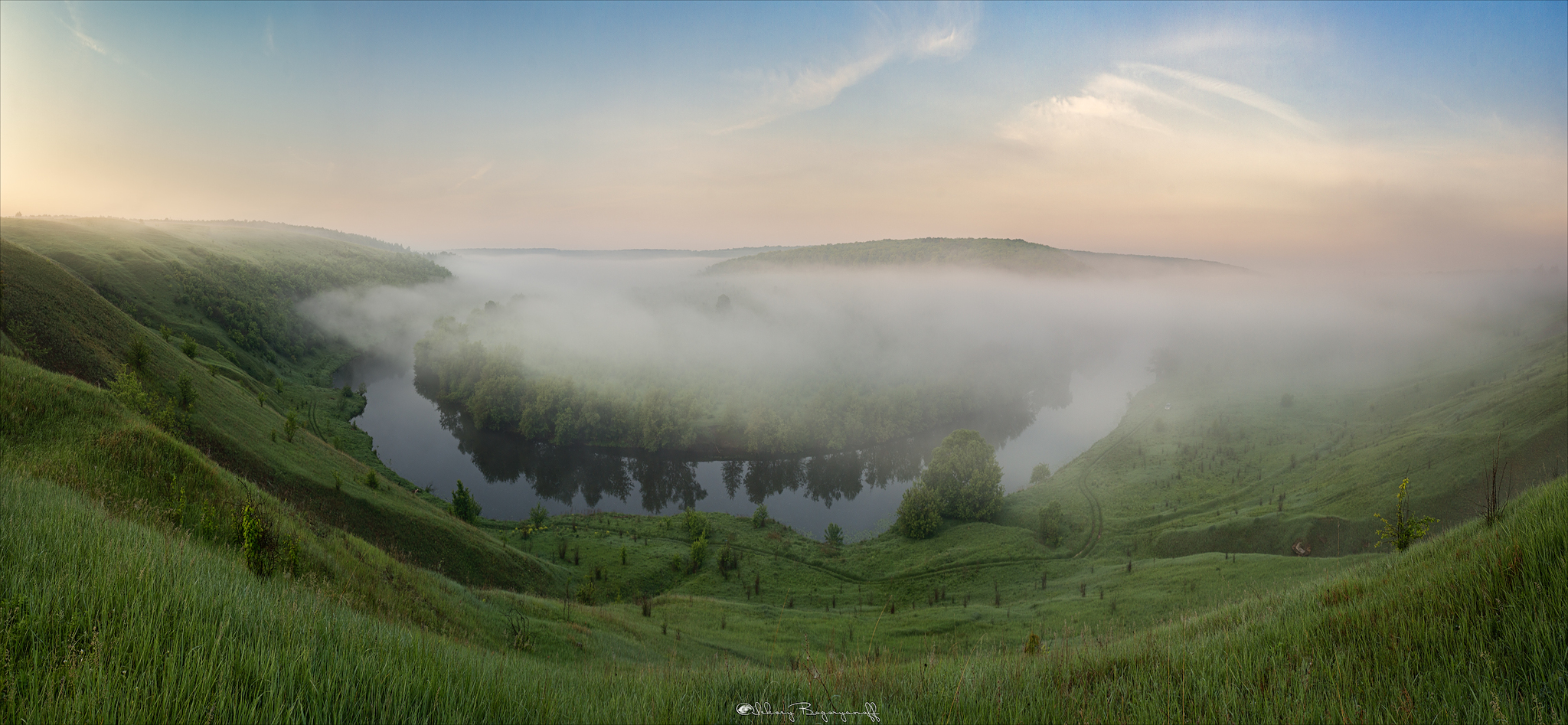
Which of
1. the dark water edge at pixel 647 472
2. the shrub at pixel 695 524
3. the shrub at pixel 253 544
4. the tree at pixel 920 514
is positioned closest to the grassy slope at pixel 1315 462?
the tree at pixel 920 514

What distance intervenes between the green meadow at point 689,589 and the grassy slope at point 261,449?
19cm

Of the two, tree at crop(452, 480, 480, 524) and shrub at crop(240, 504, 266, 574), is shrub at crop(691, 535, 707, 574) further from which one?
shrub at crop(240, 504, 266, 574)

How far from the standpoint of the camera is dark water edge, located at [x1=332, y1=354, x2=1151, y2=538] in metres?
74.5

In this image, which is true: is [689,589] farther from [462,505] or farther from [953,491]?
[953,491]

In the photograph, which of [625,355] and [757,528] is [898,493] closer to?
[757,528]

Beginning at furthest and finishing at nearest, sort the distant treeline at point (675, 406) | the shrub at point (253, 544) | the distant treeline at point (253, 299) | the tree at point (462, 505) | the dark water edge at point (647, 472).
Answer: the distant treeline at point (675, 406) < the distant treeline at point (253, 299) < the dark water edge at point (647, 472) < the tree at point (462, 505) < the shrub at point (253, 544)

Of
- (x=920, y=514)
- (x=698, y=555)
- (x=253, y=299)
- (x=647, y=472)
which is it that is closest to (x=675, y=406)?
(x=647, y=472)

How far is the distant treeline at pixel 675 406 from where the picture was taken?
295 feet

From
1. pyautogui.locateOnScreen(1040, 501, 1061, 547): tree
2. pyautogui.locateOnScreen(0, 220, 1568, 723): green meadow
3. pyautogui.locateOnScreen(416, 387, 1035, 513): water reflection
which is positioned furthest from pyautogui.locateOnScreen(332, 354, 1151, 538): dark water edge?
pyautogui.locateOnScreen(1040, 501, 1061, 547): tree

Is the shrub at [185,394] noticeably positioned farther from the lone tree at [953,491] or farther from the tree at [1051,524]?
the tree at [1051,524]

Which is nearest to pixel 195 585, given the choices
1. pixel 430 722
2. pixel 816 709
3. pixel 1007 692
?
pixel 430 722

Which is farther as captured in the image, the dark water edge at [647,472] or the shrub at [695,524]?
the dark water edge at [647,472]

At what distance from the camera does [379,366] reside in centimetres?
12850

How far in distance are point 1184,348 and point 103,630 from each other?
242 m
